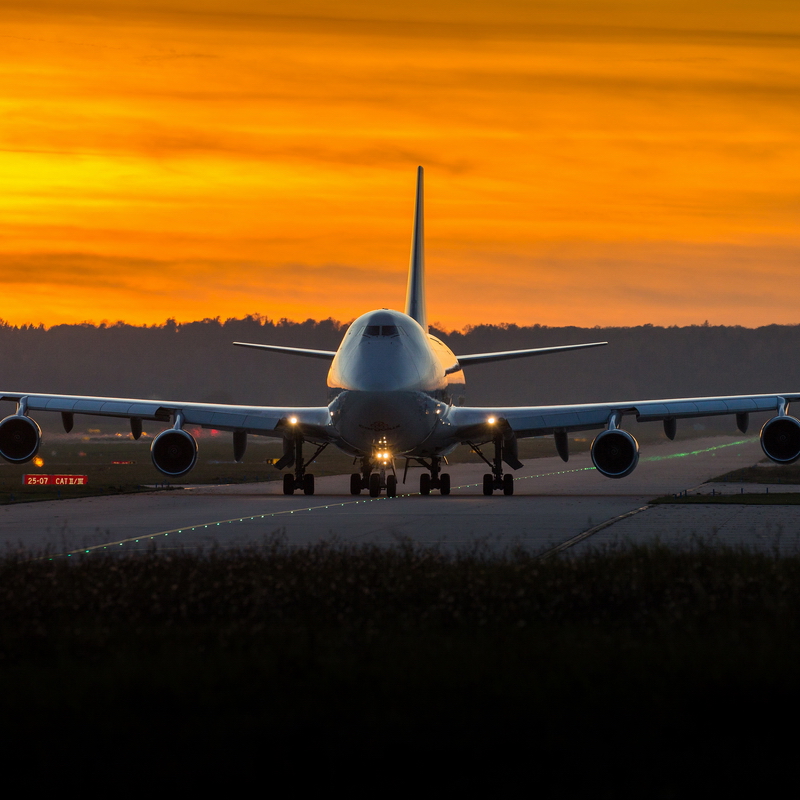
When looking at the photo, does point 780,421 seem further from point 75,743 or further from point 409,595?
point 75,743

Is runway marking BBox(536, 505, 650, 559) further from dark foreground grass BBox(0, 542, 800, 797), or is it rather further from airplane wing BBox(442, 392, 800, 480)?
airplane wing BBox(442, 392, 800, 480)

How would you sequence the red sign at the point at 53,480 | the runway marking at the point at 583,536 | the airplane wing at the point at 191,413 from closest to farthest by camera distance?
the runway marking at the point at 583,536 < the airplane wing at the point at 191,413 < the red sign at the point at 53,480

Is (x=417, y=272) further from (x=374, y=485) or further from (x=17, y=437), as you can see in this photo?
(x=17, y=437)

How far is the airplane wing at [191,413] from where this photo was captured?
3950cm

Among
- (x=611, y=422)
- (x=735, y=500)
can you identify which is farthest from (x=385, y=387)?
(x=735, y=500)

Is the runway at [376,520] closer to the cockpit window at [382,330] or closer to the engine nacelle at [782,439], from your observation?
the engine nacelle at [782,439]

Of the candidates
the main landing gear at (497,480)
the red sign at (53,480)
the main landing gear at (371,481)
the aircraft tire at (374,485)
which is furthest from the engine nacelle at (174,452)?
the red sign at (53,480)

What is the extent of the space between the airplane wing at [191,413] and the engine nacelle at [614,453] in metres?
8.65

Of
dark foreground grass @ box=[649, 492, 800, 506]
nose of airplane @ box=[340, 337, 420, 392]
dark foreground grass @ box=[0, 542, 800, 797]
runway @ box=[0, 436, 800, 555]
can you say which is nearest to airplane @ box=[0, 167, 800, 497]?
nose of airplane @ box=[340, 337, 420, 392]

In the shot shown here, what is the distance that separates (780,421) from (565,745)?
32325mm

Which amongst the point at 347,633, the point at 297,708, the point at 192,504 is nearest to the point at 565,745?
the point at 297,708

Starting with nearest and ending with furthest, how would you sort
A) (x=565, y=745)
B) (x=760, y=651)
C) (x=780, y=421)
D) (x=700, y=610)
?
(x=565, y=745) < (x=760, y=651) < (x=700, y=610) < (x=780, y=421)

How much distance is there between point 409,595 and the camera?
1285 cm

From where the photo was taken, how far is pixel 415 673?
30.4ft
